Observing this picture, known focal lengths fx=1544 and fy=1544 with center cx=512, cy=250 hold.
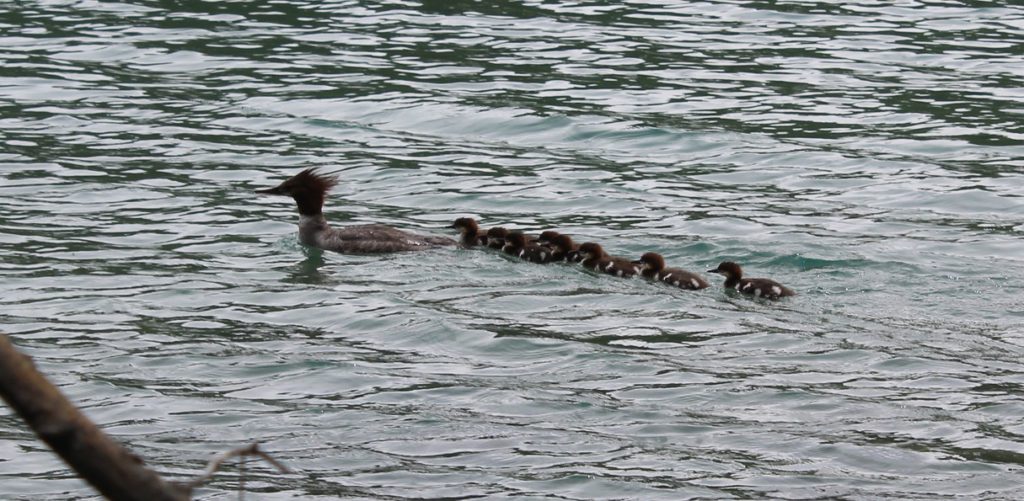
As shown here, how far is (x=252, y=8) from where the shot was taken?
20.8 m

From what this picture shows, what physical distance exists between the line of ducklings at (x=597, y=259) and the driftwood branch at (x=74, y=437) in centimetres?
822

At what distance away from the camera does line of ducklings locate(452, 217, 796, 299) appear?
32.4 ft

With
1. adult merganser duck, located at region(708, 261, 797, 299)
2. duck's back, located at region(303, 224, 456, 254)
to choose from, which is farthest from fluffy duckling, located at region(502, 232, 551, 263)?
adult merganser duck, located at region(708, 261, 797, 299)

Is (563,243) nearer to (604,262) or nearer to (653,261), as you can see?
(604,262)

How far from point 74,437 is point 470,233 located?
9.57 metres

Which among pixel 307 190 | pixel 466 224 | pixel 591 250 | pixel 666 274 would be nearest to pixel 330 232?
pixel 307 190

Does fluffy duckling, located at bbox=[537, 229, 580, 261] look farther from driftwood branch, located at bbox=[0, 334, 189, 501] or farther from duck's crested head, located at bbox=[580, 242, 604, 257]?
driftwood branch, located at bbox=[0, 334, 189, 501]

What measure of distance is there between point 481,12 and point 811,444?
14090mm

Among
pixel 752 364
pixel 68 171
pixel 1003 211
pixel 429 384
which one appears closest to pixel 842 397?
pixel 752 364

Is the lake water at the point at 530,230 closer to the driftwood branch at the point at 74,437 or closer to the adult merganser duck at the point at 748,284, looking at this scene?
the adult merganser duck at the point at 748,284

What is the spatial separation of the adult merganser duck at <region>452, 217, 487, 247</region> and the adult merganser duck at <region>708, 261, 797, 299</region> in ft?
5.87

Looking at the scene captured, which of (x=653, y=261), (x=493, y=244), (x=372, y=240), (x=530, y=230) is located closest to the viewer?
(x=653, y=261)

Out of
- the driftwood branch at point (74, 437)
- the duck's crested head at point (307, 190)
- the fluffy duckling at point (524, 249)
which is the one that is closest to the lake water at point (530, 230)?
the fluffy duckling at point (524, 249)

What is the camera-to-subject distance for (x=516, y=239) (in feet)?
35.9
